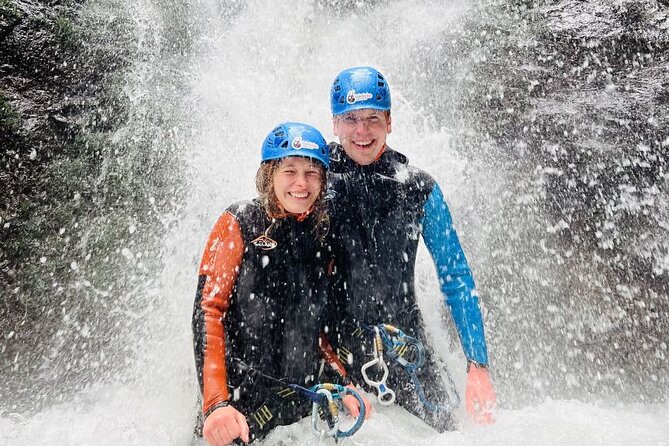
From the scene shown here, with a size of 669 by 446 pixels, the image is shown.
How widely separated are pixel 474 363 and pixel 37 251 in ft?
19.0

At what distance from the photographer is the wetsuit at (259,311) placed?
2549mm

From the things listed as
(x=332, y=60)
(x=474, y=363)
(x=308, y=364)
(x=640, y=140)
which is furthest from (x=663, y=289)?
(x=332, y=60)

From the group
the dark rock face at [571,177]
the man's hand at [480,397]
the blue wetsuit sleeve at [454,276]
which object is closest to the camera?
the man's hand at [480,397]

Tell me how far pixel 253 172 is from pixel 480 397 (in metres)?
4.69

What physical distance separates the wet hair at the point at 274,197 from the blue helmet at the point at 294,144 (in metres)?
0.05

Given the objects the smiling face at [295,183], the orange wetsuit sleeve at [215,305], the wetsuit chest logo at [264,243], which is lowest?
the orange wetsuit sleeve at [215,305]

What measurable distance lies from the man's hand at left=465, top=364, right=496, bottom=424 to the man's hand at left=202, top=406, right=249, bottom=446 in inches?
52.5

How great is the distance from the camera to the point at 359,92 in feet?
10.3

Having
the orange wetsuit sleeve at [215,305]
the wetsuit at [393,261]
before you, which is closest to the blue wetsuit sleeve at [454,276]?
the wetsuit at [393,261]

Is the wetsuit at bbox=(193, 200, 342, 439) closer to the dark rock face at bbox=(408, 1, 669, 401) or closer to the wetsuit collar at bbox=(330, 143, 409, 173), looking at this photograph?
the wetsuit collar at bbox=(330, 143, 409, 173)

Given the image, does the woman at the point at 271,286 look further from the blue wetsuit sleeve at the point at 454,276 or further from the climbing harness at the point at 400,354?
the blue wetsuit sleeve at the point at 454,276

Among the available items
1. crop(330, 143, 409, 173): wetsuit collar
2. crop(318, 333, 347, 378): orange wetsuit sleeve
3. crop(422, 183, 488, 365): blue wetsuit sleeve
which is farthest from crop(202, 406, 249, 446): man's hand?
crop(330, 143, 409, 173): wetsuit collar

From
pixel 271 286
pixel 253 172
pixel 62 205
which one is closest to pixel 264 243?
pixel 271 286

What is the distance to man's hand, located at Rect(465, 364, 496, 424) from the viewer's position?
2.77m
